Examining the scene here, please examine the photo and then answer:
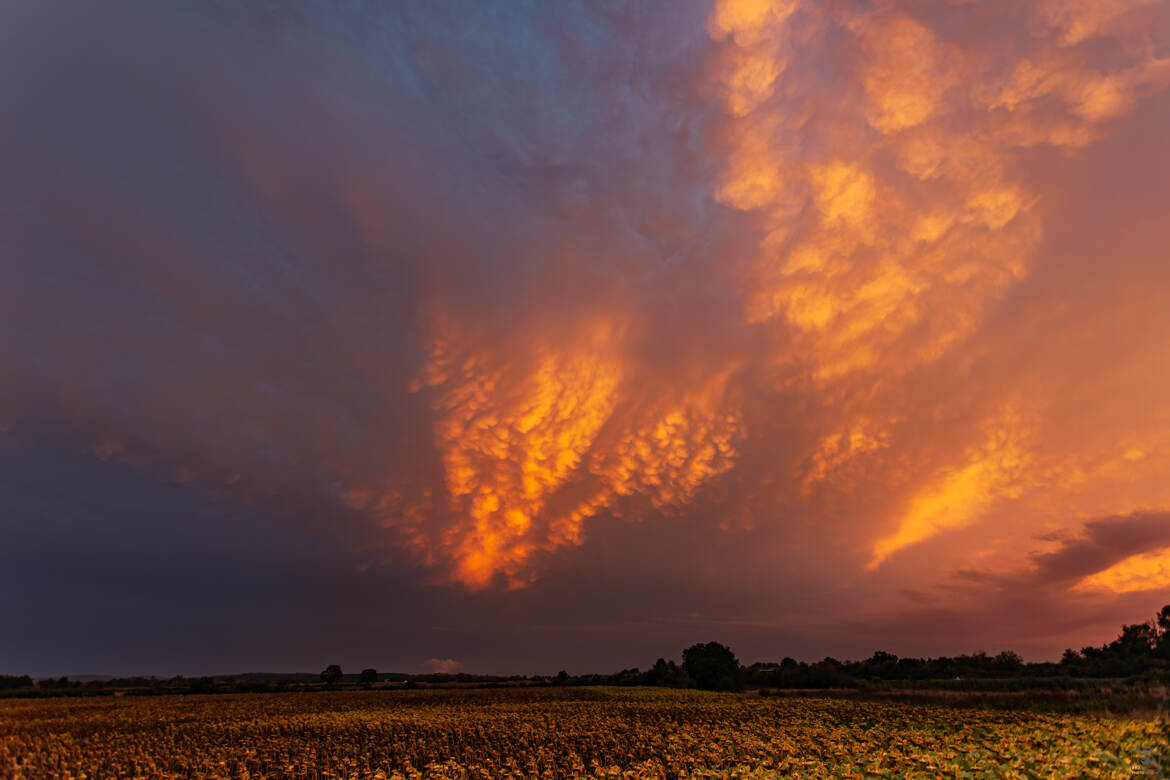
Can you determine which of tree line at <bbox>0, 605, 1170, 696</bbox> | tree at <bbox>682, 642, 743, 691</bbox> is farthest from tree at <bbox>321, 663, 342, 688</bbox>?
tree at <bbox>682, 642, 743, 691</bbox>

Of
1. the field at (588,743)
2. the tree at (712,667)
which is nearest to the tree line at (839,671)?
the tree at (712,667)

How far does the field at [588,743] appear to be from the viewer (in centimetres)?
2333

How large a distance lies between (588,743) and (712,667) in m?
101

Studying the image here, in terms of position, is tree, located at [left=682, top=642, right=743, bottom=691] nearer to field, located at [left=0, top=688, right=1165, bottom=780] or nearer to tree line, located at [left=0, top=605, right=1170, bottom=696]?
tree line, located at [left=0, top=605, right=1170, bottom=696]

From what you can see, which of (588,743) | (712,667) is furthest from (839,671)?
(588,743)

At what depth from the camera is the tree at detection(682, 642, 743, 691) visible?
412ft

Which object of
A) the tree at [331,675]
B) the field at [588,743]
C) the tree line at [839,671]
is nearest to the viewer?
the field at [588,743]

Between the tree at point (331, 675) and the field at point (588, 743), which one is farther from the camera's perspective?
the tree at point (331, 675)

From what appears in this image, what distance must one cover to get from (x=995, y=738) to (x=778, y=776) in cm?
1632

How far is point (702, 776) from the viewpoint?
22.8 m

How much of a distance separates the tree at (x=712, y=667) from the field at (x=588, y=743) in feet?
219

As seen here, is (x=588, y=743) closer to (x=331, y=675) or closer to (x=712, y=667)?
(x=712, y=667)

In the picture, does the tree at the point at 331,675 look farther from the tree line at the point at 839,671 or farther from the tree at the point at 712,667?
the tree at the point at 712,667

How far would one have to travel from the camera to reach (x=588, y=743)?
40.0 m
